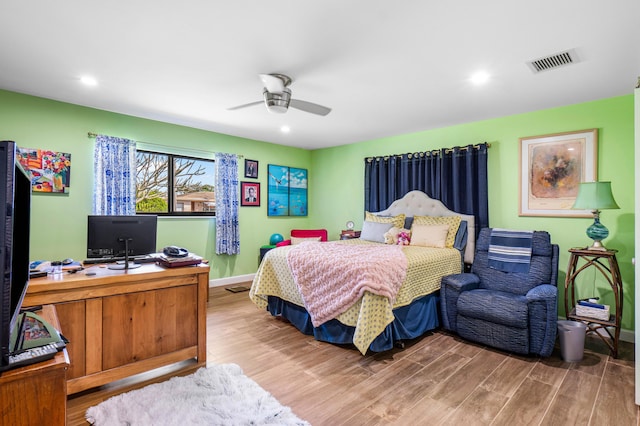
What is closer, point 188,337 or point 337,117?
point 188,337

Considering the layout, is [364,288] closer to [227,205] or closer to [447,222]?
[447,222]

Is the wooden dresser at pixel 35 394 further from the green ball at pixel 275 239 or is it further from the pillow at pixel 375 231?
the green ball at pixel 275 239

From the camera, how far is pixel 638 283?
203cm

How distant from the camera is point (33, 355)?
42.0 inches

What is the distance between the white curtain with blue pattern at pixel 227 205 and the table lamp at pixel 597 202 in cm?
443

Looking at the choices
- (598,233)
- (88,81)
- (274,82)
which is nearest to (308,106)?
(274,82)

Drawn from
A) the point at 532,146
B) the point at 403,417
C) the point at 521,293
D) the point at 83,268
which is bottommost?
the point at 403,417

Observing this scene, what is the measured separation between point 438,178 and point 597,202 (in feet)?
6.24

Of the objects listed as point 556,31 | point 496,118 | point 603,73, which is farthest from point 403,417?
point 496,118

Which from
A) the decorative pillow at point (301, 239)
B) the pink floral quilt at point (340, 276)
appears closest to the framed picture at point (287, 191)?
the decorative pillow at point (301, 239)

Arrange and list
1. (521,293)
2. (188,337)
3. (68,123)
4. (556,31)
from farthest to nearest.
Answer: (68,123), (521,293), (188,337), (556,31)

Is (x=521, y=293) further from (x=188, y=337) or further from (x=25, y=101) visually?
(x=25, y=101)

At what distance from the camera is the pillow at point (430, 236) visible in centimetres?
398

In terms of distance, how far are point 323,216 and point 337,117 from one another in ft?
8.31
